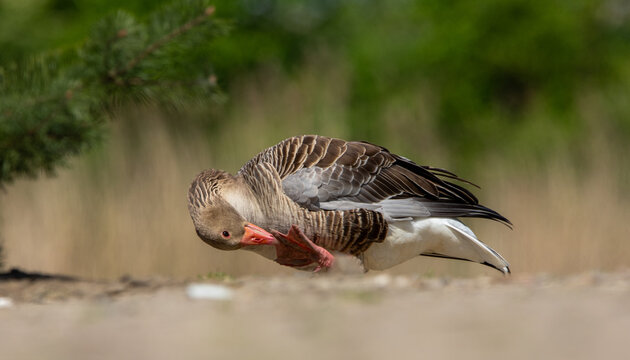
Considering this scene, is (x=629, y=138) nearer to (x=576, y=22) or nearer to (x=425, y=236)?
(x=425, y=236)

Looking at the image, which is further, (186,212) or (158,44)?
(186,212)

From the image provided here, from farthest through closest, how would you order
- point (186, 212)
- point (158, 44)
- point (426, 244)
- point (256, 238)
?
point (186, 212), point (158, 44), point (426, 244), point (256, 238)

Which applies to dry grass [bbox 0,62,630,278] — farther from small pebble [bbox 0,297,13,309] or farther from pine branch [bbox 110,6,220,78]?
small pebble [bbox 0,297,13,309]

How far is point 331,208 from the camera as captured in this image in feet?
15.6

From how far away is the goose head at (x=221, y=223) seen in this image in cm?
456

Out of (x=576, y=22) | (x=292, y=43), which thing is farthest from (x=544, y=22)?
(x=292, y=43)

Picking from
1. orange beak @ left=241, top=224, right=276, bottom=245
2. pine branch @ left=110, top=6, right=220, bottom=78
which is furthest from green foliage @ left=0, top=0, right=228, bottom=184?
orange beak @ left=241, top=224, right=276, bottom=245

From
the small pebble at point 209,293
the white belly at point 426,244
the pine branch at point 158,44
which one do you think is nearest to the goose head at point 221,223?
the small pebble at point 209,293

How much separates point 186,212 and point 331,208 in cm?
352

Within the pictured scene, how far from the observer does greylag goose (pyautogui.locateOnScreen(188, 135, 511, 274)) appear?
182 inches

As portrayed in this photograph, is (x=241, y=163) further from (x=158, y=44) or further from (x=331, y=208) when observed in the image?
(x=331, y=208)

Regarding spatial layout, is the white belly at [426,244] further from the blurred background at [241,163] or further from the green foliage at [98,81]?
the green foliage at [98,81]

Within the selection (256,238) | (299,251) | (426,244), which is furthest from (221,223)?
(426,244)

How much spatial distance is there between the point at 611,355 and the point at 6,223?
725cm
